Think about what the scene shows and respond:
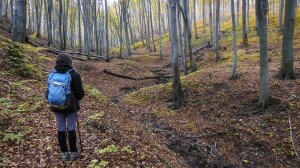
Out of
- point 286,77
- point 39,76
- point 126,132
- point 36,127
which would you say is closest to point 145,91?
point 39,76

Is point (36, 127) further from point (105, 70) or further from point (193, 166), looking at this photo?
point (105, 70)

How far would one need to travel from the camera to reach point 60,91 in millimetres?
5031

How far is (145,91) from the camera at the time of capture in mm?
15898

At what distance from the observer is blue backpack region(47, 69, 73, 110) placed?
16.5 ft

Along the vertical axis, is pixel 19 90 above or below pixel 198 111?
above

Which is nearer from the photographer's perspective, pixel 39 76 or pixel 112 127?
pixel 112 127

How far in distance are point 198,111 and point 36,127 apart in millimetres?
7068

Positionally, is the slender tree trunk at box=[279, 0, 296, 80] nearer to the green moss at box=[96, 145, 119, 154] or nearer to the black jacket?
the green moss at box=[96, 145, 119, 154]

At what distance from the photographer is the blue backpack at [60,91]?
5.02 meters

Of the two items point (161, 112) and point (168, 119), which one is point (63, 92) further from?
point (161, 112)

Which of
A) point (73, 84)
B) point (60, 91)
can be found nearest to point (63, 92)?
point (60, 91)

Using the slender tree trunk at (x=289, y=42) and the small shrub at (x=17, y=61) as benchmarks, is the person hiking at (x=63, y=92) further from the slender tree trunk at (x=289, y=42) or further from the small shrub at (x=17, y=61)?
the slender tree trunk at (x=289, y=42)

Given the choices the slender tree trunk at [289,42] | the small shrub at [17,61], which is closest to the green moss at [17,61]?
the small shrub at [17,61]

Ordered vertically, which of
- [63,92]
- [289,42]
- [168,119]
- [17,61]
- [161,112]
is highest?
[289,42]
